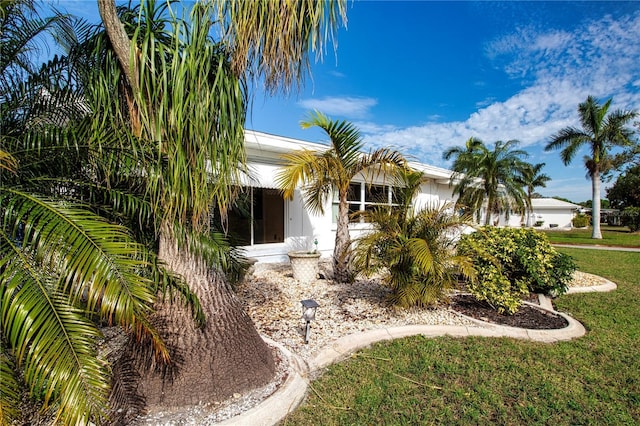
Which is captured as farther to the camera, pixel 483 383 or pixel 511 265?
pixel 511 265

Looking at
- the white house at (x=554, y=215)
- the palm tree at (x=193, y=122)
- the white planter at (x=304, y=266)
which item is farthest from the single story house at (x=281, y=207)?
the white house at (x=554, y=215)

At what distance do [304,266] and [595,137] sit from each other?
30.6m

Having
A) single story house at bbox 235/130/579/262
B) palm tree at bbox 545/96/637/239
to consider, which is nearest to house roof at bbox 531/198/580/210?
palm tree at bbox 545/96/637/239

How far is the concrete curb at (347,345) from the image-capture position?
10.8 ft

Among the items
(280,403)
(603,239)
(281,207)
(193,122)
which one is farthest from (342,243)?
(603,239)

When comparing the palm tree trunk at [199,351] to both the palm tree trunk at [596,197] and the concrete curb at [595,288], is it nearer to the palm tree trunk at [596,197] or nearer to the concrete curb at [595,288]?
the concrete curb at [595,288]

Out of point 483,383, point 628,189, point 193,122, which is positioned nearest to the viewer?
point 193,122

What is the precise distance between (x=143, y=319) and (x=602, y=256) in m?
21.9

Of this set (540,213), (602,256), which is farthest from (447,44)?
(540,213)

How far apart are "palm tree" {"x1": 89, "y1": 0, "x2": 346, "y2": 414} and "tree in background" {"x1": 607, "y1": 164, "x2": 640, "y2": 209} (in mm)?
51135

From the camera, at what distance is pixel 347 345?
5074 millimetres

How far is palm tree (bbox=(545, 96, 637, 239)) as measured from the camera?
24.7 meters

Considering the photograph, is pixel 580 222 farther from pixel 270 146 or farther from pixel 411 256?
pixel 411 256

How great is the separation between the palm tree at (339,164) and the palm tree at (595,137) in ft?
89.7
